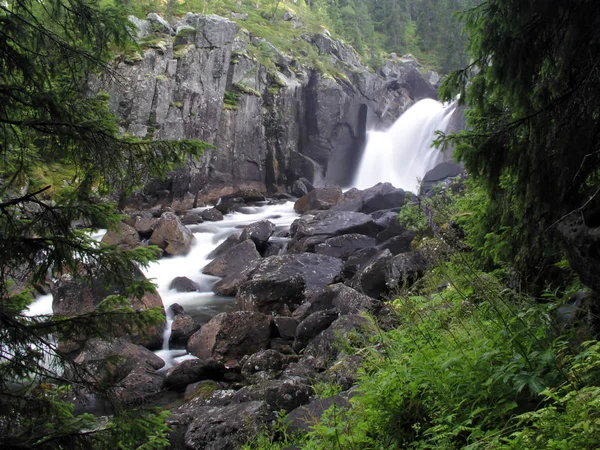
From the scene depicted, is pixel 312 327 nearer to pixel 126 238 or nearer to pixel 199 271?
pixel 199 271

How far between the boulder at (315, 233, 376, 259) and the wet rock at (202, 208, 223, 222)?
9.81 meters

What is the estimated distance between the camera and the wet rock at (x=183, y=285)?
1576 cm

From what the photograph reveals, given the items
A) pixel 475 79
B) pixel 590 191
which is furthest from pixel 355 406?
pixel 475 79

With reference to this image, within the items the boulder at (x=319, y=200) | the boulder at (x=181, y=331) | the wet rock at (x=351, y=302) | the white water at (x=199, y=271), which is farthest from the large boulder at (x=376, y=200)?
the wet rock at (x=351, y=302)

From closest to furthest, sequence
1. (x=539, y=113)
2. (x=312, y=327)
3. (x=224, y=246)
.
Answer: (x=539, y=113) → (x=312, y=327) → (x=224, y=246)

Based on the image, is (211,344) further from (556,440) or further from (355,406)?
(556,440)

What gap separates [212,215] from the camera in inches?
994

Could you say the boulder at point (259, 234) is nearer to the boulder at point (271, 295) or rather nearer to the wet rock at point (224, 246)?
the wet rock at point (224, 246)

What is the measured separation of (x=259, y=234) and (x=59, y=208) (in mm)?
15261

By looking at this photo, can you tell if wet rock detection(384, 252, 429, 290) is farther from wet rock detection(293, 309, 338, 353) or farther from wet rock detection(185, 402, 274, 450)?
wet rock detection(185, 402, 274, 450)

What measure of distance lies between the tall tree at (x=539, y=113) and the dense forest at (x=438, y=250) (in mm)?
13

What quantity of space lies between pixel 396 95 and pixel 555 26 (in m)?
47.1

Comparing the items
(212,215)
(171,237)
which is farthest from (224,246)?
(212,215)

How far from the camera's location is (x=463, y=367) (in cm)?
300
